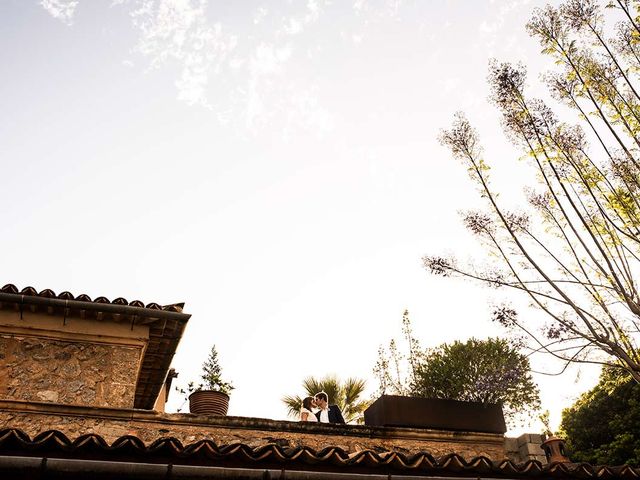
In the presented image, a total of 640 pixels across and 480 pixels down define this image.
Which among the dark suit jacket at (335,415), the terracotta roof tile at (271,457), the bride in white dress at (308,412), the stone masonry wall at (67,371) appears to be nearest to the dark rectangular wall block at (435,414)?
the dark suit jacket at (335,415)

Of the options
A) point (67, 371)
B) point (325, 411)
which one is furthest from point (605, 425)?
point (67, 371)

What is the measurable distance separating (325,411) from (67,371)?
4220 mm

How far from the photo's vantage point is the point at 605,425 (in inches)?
845

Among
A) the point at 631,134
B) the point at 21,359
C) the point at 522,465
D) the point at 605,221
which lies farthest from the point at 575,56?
the point at 21,359

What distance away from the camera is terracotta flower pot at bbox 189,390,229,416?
796 centimetres

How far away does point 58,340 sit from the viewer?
7348 mm

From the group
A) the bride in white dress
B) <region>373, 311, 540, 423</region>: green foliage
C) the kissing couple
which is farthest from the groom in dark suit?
<region>373, 311, 540, 423</region>: green foliage

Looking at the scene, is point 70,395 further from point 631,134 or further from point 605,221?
point 631,134

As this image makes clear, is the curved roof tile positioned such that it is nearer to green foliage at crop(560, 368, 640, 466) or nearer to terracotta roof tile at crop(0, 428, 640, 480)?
terracotta roof tile at crop(0, 428, 640, 480)

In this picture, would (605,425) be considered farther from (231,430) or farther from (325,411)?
(231,430)

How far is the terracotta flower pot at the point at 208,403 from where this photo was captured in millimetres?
7961

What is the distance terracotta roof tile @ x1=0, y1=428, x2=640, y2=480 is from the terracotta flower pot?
383cm

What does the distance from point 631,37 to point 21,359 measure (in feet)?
37.4

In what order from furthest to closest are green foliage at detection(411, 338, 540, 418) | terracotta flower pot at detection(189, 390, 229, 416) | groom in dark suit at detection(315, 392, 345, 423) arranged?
green foliage at detection(411, 338, 540, 418)
groom in dark suit at detection(315, 392, 345, 423)
terracotta flower pot at detection(189, 390, 229, 416)
